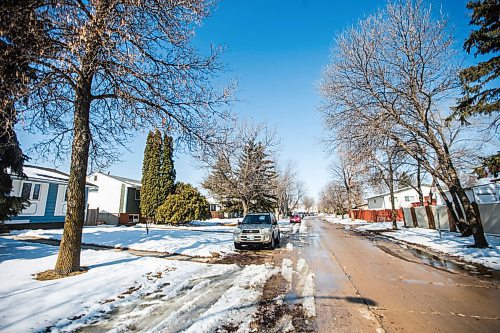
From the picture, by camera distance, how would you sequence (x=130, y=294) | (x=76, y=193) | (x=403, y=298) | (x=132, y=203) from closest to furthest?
(x=403, y=298) < (x=130, y=294) < (x=76, y=193) < (x=132, y=203)

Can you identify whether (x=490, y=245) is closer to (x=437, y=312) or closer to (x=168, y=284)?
(x=437, y=312)

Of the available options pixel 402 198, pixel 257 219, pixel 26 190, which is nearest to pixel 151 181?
pixel 26 190

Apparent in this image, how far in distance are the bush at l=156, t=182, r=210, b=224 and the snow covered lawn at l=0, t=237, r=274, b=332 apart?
18.8m

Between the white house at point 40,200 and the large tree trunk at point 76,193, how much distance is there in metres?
17.1

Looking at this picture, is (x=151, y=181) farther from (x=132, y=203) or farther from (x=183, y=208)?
(x=183, y=208)

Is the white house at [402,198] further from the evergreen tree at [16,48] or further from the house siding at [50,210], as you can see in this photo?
the evergreen tree at [16,48]

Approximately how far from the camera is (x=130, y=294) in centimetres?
554

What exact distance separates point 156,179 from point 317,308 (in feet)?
97.4

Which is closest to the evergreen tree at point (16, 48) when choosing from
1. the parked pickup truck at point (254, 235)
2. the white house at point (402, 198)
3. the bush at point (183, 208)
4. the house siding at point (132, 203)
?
the parked pickup truck at point (254, 235)

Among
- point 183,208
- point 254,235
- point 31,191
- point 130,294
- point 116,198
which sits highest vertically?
point 116,198

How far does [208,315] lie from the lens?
4.32 m

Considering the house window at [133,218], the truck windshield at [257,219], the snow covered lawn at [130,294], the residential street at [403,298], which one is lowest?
the residential street at [403,298]

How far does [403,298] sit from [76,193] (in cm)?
827

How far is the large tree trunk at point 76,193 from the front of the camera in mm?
6727
